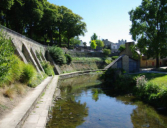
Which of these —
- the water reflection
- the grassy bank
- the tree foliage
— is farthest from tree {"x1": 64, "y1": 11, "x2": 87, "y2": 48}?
the water reflection

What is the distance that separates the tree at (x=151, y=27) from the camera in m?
21.5

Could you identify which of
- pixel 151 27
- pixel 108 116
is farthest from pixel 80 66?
pixel 108 116

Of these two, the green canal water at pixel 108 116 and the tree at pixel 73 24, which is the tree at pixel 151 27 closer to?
the green canal water at pixel 108 116

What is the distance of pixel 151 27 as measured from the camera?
22531 millimetres

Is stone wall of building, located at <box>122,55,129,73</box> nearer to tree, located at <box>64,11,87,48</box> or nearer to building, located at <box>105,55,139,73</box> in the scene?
building, located at <box>105,55,139,73</box>

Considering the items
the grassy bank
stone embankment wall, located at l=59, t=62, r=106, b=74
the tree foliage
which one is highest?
the tree foliage

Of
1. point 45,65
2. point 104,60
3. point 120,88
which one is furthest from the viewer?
point 104,60

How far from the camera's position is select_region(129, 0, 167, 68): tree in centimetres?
2153

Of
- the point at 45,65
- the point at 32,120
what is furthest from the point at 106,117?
the point at 45,65

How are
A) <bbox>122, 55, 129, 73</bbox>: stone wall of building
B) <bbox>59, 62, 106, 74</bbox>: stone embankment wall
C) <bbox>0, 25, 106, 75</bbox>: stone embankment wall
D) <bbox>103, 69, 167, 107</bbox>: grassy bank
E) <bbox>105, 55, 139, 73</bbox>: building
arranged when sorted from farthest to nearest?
<bbox>59, 62, 106, 74</bbox>: stone embankment wall, <bbox>122, 55, 129, 73</bbox>: stone wall of building, <bbox>105, 55, 139, 73</bbox>: building, <bbox>0, 25, 106, 75</bbox>: stone embankment wall, <bbox>103, 69, 167, 107</bbox>: grassy bank

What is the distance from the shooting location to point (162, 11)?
21484 millimetres

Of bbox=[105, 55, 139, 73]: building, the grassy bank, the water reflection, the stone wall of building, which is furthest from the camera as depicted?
the stone wall of building

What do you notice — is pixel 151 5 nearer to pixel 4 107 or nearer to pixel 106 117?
pixel 106 117

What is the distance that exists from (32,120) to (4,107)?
1.16 m
